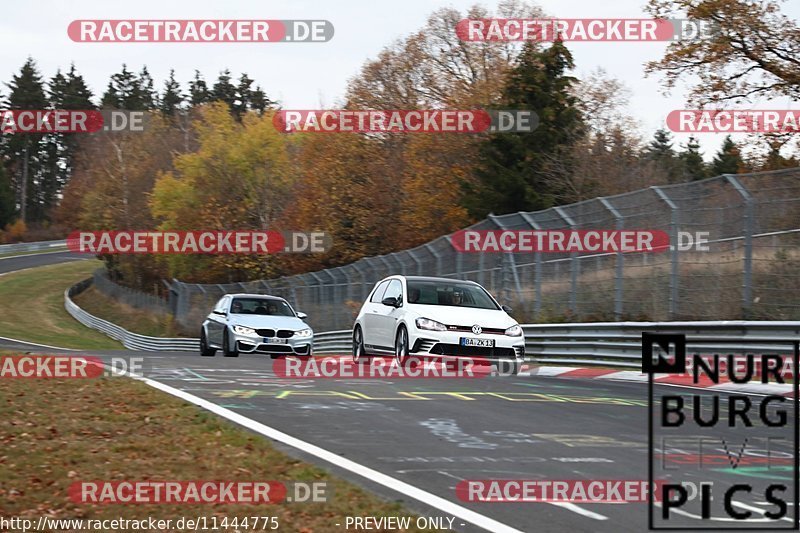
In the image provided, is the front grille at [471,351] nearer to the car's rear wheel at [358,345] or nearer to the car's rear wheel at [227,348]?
the car's rear wheel at [358,345]

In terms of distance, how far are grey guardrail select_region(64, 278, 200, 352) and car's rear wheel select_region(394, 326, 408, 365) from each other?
104ft

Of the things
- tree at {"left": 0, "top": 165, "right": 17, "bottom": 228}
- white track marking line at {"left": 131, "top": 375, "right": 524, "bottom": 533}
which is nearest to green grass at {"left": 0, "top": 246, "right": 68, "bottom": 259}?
tree at {"left": 0, "top": 165, "right": 17, "bottom": 228}

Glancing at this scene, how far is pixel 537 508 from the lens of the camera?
21.6 ft

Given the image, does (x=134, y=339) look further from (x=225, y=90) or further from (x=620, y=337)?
(x=225, y=90)

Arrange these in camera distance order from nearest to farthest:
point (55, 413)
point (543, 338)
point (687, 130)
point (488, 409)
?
point (55, 413) < point (488, 409) < point (543, 338) < point (687, 130)

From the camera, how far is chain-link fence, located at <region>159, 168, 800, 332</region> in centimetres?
1547

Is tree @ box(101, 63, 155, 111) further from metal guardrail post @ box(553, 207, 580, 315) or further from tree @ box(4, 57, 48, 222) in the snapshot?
metal guardrail post @ box(553, 207, 580, 315)

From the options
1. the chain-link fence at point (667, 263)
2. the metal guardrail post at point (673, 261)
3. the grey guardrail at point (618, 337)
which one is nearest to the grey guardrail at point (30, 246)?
the chain-link fence at point (667, 263)

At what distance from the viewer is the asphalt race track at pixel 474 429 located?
21.9 ft

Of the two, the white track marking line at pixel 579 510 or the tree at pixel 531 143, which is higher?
the tree at pixel 531 143

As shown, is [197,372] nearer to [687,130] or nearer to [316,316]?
[687,130]

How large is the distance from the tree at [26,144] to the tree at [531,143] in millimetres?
86653

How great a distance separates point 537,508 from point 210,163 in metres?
63.7

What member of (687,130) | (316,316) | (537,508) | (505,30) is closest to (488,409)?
(537,508)
